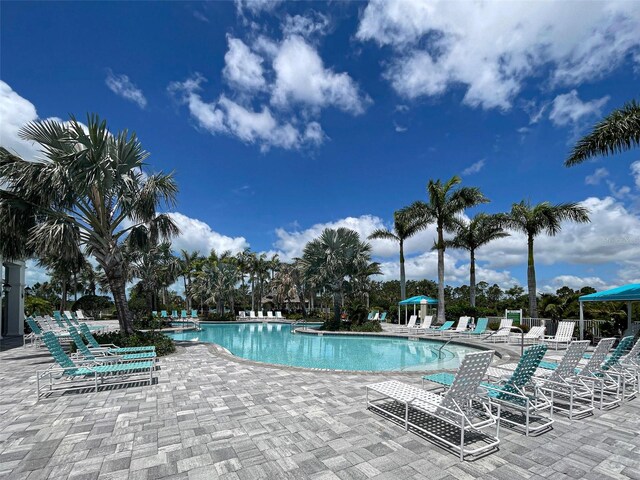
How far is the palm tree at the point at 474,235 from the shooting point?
2419 centimetres

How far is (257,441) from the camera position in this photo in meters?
4.11

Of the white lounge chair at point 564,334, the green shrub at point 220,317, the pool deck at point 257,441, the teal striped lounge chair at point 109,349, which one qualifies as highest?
the teal striped lounge chair at point 109,349

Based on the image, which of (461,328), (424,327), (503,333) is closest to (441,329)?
(461,328)

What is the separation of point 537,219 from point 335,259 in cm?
1254

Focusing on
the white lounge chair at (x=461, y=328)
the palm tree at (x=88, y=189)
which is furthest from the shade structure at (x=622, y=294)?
the palm tree at (x=88, y=189)

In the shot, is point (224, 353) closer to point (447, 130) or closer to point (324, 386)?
point (324, 386)

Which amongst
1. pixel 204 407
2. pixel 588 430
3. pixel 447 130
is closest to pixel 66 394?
pixel 204 407

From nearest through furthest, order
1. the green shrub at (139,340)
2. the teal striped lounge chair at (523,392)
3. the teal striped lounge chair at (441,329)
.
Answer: the teal striped lounge chair at (523,392)
the green shrub at (139,340)
the teal striped lounge chair at (441,329)

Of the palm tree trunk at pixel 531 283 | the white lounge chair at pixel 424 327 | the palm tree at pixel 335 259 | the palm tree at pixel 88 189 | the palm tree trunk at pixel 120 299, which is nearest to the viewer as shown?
the palm tree at pixel 88 189

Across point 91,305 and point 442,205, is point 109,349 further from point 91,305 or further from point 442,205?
point 91,305

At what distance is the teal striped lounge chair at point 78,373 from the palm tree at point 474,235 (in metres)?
22.4

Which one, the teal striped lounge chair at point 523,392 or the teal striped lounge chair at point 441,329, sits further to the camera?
the teal striped lounge chair at point 441,329

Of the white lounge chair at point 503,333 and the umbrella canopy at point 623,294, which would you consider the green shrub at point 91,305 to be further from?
the umbrella canopy at point 623,294

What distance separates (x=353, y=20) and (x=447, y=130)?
309 inches
